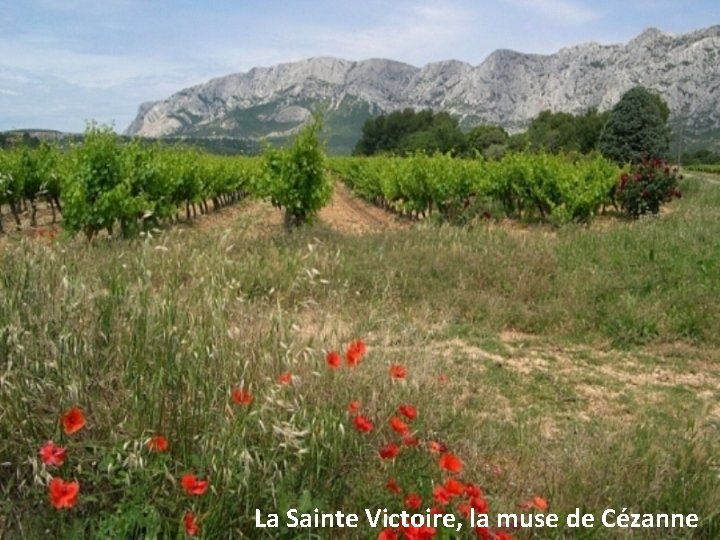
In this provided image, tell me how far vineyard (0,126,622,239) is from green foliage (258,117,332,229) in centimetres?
3

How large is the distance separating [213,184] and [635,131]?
1693 centimetres

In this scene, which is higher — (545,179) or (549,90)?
(549,90)

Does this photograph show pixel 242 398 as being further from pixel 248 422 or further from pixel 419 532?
pixel 419 532

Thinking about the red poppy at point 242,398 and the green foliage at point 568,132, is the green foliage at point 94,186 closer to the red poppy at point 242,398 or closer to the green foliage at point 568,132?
the red poppy at point 242,398

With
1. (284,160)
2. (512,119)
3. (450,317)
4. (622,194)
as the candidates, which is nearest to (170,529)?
(450,317)

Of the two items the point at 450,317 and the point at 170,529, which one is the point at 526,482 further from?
the point at 450,317

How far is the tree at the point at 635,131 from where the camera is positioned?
24.2 metres

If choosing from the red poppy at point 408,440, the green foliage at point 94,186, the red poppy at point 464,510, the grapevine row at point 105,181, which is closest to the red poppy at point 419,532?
the red poppy at point 464,510

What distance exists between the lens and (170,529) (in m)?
1.63

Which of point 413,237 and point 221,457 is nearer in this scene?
point 221,457

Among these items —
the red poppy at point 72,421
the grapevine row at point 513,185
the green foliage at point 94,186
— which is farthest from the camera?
the grapevine row at point 513,185

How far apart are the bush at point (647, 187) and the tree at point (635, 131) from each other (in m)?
9.44

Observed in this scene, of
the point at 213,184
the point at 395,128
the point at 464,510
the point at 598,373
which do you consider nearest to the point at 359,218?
the point at 213,184

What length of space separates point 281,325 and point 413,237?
591 centimetres
